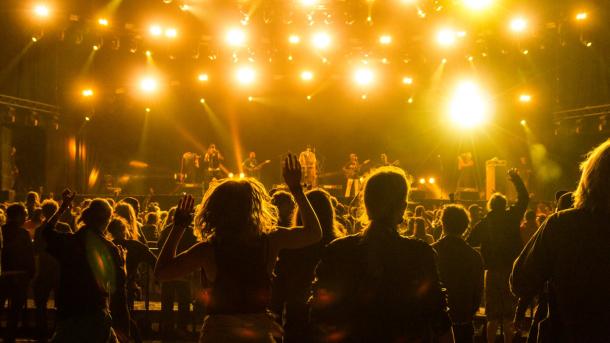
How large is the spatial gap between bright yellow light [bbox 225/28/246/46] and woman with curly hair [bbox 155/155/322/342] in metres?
14.4

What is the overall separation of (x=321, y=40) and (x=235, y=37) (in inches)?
96.4

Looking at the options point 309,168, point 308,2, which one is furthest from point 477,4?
point 309,168

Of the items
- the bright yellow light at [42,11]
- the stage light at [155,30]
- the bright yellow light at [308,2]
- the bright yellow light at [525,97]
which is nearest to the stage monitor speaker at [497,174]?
the bright yellow light at [525,97]

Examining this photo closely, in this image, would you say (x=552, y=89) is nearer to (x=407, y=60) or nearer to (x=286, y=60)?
(x=407, y=60)

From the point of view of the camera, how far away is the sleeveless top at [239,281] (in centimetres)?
256

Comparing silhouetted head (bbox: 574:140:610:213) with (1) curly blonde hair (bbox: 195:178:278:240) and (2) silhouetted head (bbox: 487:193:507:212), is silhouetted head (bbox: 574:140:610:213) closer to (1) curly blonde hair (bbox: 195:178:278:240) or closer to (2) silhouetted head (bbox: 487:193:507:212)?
(1) curly blonde hair (bbox: 195:178:278:240)

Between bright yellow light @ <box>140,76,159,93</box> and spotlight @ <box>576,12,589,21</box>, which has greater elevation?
bright yellow light @ <box>140,76,159,93</box>

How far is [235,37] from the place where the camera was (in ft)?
55.0

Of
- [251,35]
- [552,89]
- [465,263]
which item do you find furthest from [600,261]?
[552,89]

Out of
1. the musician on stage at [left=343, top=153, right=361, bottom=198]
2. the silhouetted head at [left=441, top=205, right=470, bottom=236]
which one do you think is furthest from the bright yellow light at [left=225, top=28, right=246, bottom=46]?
the silhouetted head at [left=441, top=205, right=470, bottom=236]

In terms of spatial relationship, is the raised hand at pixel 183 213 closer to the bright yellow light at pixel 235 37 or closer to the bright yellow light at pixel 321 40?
the bright yellow light at pixel 235 37

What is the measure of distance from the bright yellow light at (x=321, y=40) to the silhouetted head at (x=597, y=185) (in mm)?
14792

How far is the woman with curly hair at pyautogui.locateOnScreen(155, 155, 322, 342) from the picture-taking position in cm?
256

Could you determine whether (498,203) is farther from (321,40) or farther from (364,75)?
(364,75)
